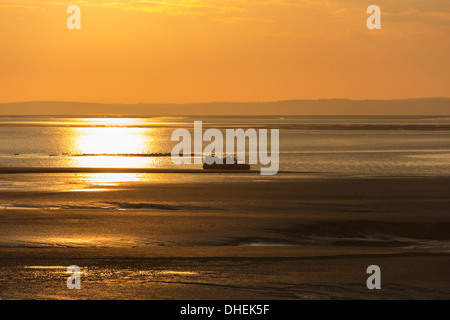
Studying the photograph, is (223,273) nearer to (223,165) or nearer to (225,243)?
(225,243)

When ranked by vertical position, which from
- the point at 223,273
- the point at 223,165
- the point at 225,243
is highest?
the point at 223,165

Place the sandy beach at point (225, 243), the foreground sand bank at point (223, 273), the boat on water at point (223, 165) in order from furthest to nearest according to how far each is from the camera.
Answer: the boat on water at point (223, 165) < the sandy beach at point (225, 243) < the foreground sand bank at point (223, 273)

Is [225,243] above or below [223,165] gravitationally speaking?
below

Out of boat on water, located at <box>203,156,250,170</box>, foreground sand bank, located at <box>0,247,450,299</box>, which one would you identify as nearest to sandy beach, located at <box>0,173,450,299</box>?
foreground sand bank, located at <box>0,247,450,299</box>

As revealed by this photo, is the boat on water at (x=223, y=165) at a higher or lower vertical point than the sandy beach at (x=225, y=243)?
higher

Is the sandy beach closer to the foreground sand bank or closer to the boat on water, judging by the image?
the foreground sand bank

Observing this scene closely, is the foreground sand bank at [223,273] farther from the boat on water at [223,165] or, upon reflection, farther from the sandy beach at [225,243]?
the boat on water at [223,165]

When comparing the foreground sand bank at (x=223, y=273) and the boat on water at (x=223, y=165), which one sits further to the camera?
the boat on water at (x=223, y=165)

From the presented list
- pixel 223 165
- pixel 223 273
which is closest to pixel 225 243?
pixel 223 273

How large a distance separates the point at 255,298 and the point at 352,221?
11369 mm

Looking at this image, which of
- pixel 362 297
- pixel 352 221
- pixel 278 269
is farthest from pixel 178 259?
pixel 352 221

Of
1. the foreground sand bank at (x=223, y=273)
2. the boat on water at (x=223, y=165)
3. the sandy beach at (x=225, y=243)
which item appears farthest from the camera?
the boat on water at (x=223, y=165)

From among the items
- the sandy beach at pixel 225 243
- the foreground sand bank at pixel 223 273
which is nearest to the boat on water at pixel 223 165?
the sandy beach at pixel 225 243
